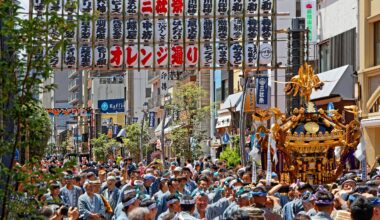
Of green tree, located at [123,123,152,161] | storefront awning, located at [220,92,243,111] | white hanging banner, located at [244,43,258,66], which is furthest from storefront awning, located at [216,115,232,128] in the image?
white hanging banner, located at [244,43,258,66]

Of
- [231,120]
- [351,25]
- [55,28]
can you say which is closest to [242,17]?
[351,25]

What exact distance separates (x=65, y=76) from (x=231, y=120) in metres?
107

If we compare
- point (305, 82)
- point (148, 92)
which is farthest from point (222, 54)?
point (148, 92)

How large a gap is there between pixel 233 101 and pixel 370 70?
Result: 81.9 ft

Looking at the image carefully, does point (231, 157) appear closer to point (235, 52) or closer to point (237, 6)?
point (235, 52)

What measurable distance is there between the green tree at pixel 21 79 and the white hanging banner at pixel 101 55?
2413 centimetres

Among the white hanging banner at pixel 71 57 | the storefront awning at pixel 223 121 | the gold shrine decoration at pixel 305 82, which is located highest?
the white hanging banner at pixel 71 57

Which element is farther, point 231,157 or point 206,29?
point 231,157

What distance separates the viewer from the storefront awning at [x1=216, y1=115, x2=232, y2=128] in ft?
202

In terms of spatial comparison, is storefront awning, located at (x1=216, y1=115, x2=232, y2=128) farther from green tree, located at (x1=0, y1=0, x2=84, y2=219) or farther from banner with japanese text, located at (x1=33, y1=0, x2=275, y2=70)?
green tree, located at (x1=0, y1=0, x2=84, y2=219)

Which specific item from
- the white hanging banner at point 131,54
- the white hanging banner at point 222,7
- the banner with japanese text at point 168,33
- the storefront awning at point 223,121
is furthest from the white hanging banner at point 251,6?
the storefront awning at point 223,121

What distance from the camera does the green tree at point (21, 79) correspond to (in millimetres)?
7758

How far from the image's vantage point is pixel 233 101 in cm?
5959

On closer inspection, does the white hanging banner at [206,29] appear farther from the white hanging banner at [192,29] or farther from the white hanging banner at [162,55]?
the white hanging banner at [162,55]
